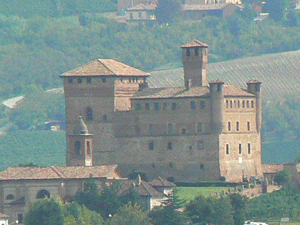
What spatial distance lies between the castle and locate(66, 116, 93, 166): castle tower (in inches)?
2.5

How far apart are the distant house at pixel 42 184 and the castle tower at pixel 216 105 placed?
8.86 m

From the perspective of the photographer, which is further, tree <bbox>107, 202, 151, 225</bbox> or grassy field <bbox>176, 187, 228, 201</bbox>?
grassy field <bbox>176, 187, 228, 201</bbox>

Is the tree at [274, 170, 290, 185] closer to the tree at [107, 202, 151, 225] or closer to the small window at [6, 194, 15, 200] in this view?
the tree at [107, 202, 151, 225]

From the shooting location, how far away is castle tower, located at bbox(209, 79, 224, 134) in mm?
144375

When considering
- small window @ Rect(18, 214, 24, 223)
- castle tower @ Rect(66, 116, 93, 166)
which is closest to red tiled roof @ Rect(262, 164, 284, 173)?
castle tower @ Rect(66, 116, 93, 166)

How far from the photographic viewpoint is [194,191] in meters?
141

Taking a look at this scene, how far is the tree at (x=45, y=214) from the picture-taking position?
428 feet

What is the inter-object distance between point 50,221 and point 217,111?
18.8 metres

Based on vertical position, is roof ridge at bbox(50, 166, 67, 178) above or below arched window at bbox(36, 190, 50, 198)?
above

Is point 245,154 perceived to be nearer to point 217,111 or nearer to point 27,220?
point 217,111

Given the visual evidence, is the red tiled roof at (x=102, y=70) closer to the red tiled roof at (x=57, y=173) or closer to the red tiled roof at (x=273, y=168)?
the red tiled roof at (x=57, y=173)

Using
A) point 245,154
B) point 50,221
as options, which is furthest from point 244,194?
point 50,221

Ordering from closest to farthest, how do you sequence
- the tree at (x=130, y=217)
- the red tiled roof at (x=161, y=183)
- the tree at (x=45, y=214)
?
the tree at (x=45, y=214)
the tree at (x=130, y=217)
the red tiled roof at (x=161, y=183)

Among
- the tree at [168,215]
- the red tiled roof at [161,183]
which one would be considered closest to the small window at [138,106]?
the red tiled roof at [161,183]
